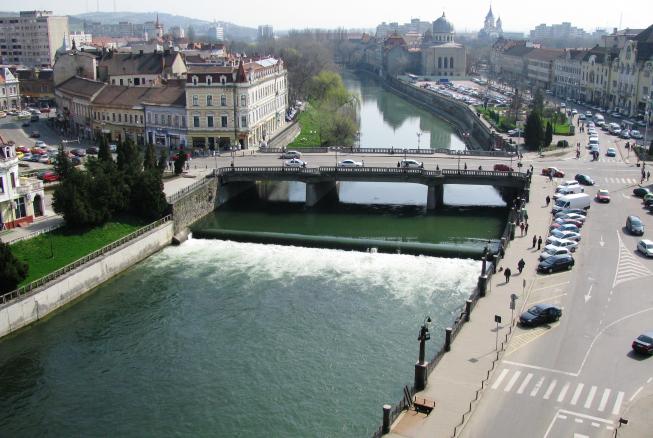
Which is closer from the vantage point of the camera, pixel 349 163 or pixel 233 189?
pixel 349 163

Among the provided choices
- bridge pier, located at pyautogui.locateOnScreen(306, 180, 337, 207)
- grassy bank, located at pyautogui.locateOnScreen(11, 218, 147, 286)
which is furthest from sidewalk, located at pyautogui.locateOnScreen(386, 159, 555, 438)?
grassy bank, located at pyautogui.locateOnScreen(11, 218, 147, 286)

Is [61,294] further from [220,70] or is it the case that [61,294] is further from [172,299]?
[220,70]

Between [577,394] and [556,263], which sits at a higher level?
[556,263]

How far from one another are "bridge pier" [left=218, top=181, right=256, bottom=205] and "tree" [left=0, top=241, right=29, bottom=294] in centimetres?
2474

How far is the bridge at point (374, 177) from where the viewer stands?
56594mm

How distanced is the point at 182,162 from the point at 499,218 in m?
26.1

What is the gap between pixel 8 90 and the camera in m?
108

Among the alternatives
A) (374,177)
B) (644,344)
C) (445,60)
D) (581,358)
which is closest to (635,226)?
(644,344)

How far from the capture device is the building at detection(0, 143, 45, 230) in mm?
44250

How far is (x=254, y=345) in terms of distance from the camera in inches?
1320

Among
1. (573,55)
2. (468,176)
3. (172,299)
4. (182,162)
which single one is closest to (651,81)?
(573,55)

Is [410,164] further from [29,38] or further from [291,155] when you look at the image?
[29,38]

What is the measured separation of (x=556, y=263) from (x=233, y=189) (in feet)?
105

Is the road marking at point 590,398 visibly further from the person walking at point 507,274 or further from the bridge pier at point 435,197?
the bridge pier at point 435,197
